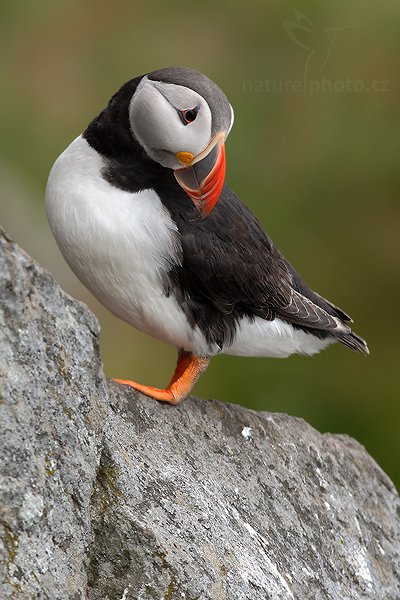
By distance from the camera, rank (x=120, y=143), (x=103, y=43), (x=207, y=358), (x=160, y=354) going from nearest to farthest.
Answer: (x=120, y=143), (x=207, y=358), (x=160, y=354), (x=103, y=43)

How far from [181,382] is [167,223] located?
442mm

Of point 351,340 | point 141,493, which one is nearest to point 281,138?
point 351,340

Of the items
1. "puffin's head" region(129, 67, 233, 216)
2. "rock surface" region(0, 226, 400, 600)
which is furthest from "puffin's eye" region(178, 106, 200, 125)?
"rock surface" region(0, 226, 400, 600)

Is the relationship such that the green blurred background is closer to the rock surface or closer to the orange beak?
the rock surface

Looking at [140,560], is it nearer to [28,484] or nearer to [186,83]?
[28,484]

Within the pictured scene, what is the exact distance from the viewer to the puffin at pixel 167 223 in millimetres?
2941

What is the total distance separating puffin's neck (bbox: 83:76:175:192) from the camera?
3086 millimetres

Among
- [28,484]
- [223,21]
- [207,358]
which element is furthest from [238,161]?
[28,484]

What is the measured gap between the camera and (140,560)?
2518 millimetres

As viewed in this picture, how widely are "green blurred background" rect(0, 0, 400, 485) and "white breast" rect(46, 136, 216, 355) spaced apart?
12.1 feet

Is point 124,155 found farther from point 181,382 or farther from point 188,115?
point 181,382

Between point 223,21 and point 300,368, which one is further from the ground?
point 223,21

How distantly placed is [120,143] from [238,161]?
5322 millimetres

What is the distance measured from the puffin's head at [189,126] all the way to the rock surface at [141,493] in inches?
22.1
